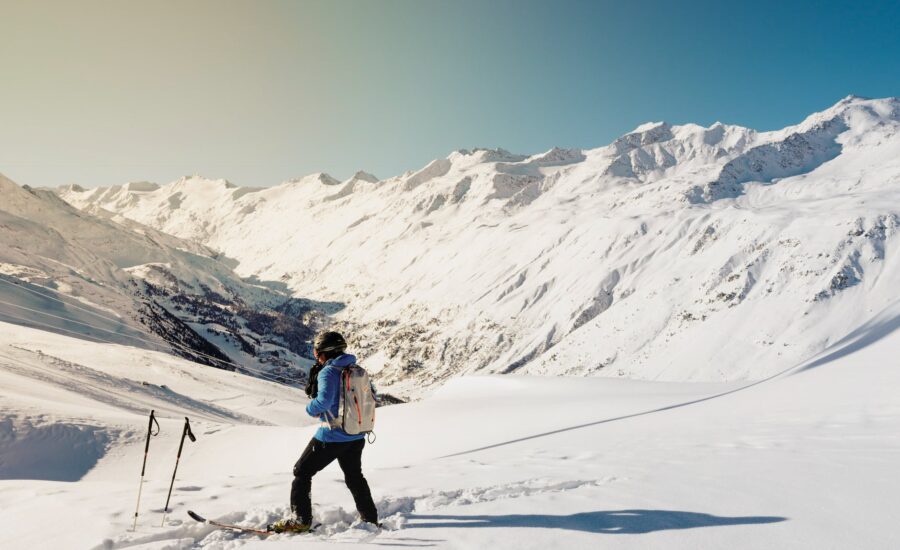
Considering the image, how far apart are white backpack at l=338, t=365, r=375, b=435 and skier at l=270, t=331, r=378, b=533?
0.29 ft

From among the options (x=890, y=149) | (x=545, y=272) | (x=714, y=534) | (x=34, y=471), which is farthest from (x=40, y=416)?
(x=890, y=149)

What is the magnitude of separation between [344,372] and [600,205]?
638ft

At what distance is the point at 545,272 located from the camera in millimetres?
143375

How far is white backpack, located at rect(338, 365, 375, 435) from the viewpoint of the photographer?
6.01 m

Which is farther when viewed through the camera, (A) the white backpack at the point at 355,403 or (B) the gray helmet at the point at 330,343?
(B) the gray helmet at the point at 330,343

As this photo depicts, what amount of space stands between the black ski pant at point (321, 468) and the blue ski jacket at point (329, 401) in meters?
0.11

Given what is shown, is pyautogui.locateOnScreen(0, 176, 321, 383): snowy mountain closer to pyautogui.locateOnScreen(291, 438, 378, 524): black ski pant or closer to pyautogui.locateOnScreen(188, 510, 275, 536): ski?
pyautogui.locateOnScreen(188, 510, 275, 536): ski

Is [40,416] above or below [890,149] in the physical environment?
below

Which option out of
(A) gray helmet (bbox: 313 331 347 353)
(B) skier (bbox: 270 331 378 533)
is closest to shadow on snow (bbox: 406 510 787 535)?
(B) skier (bbox: 270 331 378 533)

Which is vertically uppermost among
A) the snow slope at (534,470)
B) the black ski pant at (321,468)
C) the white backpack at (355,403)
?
the white backpack at (355,403)

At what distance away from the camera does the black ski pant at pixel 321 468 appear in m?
6.00

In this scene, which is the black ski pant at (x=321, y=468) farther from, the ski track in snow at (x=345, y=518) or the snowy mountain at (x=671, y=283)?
the snowy mountain at (x=671, y=283)

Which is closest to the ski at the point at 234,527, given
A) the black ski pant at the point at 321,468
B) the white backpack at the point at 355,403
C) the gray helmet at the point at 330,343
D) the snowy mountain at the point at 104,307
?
the black ski pant at the point at 321,468

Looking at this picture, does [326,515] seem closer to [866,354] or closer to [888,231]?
[866,354]
